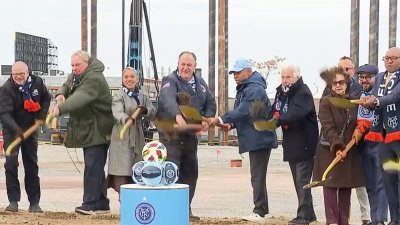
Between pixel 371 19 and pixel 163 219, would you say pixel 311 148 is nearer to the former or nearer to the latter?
pixel 163 219

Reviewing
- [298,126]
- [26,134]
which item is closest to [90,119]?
[26,134]

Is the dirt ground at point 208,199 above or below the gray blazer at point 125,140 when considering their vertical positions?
below

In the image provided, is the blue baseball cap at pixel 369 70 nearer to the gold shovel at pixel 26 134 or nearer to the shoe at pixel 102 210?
the shoe at pixel 102 210

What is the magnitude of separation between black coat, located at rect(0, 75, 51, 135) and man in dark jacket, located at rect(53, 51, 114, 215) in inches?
13.7

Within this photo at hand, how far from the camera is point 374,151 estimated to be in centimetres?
960

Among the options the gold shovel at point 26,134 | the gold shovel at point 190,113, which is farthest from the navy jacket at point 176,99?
the gold shovel at point 26,134

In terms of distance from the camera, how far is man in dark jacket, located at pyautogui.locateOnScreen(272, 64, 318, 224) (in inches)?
390

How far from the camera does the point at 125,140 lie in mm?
10828

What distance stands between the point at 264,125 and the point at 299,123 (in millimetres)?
370

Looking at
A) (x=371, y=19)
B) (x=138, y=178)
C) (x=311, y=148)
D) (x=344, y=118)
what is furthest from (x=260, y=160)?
(x=371, y=19)

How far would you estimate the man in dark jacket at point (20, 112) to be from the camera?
11.2 metres

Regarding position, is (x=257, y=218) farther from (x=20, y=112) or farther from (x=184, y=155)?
(x=20, y=112)

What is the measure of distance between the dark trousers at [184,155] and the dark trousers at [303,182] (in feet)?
3.85

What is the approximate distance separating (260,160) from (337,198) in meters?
1.20
